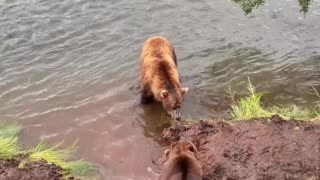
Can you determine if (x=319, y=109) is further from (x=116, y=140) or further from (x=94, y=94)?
(x=94, y=94)

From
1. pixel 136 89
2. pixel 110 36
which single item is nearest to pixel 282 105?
pixel 136 89

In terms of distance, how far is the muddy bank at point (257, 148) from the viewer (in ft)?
24.2

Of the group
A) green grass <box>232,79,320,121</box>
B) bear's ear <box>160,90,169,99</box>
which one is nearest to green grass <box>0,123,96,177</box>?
bear's ear <box>160,90,169,99</box>

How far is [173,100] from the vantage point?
9.34 meters

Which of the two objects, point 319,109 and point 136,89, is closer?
point 319,109

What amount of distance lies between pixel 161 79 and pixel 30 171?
10.5 ft

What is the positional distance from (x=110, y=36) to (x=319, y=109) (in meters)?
5.39

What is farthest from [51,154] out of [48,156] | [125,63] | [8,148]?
[125,63]

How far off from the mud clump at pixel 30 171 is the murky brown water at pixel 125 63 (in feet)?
3.11

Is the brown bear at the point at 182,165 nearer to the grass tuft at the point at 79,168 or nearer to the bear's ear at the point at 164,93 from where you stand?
the grass tuft at the point at 79,168

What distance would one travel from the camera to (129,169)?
819 centimetres

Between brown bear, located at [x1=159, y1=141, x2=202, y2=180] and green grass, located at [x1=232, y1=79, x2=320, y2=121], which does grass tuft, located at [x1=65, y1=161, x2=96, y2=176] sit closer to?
brown bear, located at [x1=159, y1=141, x2=202, y2=180]

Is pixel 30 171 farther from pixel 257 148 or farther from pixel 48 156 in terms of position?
pixel 257 148

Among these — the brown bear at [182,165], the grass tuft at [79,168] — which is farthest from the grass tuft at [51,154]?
the brown bear at [182,165]
